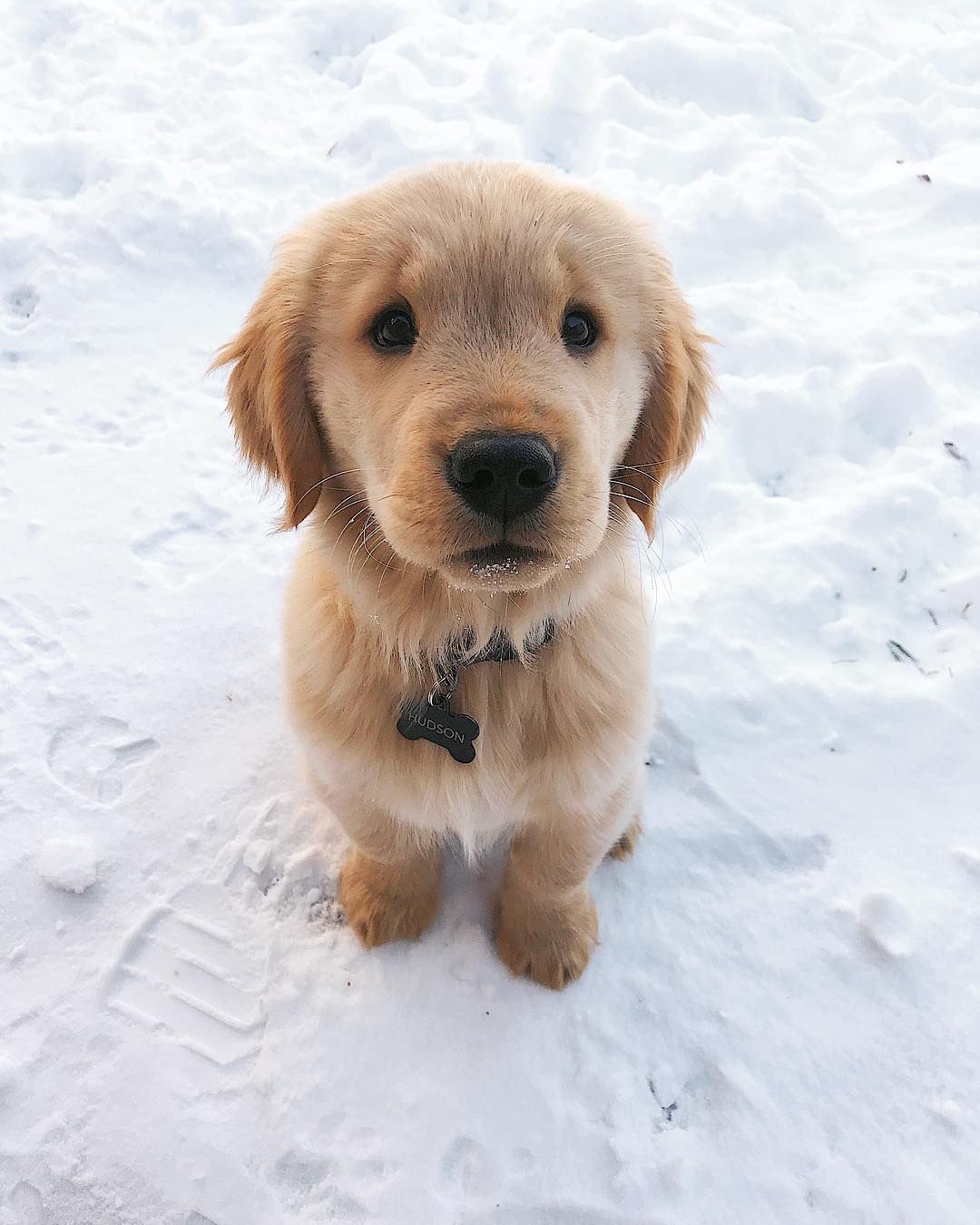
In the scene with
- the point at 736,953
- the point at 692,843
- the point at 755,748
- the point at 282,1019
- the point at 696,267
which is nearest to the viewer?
the point at 282,1019

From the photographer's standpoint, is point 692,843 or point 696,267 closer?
point 692,843

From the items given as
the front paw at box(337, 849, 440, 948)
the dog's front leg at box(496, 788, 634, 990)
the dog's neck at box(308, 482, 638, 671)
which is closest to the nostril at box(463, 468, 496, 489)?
the dog's neck at box(308, 482, 638, 671)

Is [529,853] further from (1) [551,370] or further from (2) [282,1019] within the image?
(1) [551,370]

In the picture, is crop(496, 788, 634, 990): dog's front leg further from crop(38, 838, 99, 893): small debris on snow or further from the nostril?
crop(38, 838, 99, 893): small debris on snow

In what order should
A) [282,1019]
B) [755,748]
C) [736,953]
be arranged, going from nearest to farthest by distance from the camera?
[282,1019]
[736,953]
[755,748]

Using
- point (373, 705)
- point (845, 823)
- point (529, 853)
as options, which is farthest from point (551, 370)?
point (845, 823)

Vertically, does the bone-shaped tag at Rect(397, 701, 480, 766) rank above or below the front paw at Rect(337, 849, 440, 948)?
above

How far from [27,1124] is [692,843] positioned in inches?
65.2

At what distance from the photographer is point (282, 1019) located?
1.95 m

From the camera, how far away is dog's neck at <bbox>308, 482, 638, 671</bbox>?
1.61 metres

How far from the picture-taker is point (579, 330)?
154 centimetres

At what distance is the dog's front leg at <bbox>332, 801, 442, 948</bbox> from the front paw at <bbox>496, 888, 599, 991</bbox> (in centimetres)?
21

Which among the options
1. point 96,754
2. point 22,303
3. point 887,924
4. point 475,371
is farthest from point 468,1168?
point 22,303

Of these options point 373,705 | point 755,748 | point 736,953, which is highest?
point 373,705
